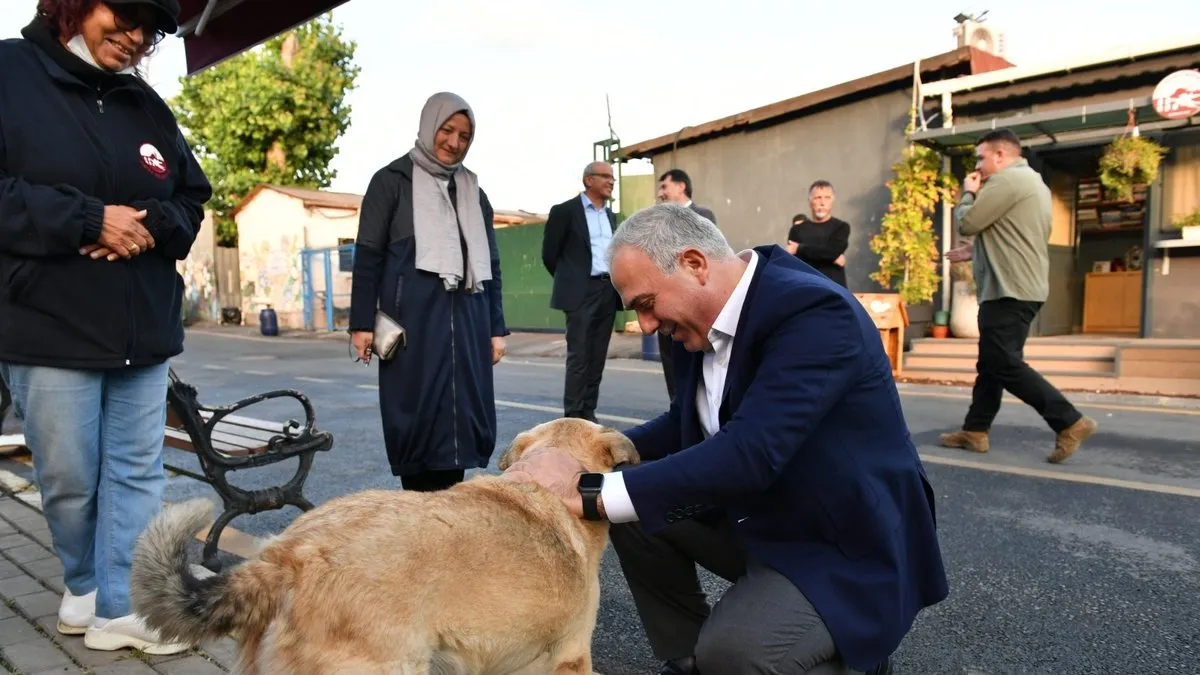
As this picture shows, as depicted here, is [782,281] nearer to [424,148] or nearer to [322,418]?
[424,148]

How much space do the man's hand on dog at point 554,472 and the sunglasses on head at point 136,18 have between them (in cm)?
198

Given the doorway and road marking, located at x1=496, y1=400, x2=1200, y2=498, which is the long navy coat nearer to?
road marking, located at x1=496, y1=400, x2=1200, y2=498

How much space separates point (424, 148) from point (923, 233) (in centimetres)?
1014

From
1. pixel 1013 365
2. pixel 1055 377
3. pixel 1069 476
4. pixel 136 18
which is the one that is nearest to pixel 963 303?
pixel 1055 377

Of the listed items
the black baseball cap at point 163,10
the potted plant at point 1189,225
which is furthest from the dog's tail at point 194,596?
the potted plant at point 1189,225

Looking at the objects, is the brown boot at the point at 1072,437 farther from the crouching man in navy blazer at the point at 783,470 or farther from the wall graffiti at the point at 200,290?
the wall graffiti at the point at 200,290

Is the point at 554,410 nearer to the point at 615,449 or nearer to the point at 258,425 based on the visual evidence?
the point at 258,425

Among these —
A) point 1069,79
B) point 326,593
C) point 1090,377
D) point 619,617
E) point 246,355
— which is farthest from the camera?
point 246,355

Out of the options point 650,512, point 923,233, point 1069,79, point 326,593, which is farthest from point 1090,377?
point 326,593

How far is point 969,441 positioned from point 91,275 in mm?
5914

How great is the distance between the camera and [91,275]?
2.68 meters

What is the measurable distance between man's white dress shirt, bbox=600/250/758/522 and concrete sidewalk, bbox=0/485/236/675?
1322 mm

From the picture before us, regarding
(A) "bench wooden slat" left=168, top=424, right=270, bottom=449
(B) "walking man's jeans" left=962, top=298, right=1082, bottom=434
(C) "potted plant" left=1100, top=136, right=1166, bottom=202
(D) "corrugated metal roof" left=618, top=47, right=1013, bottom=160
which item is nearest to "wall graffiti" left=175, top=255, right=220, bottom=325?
(D) "corrugated metal roof" left=618, top=47, right=1013, bottom=160

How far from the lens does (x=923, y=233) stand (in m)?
12.1
